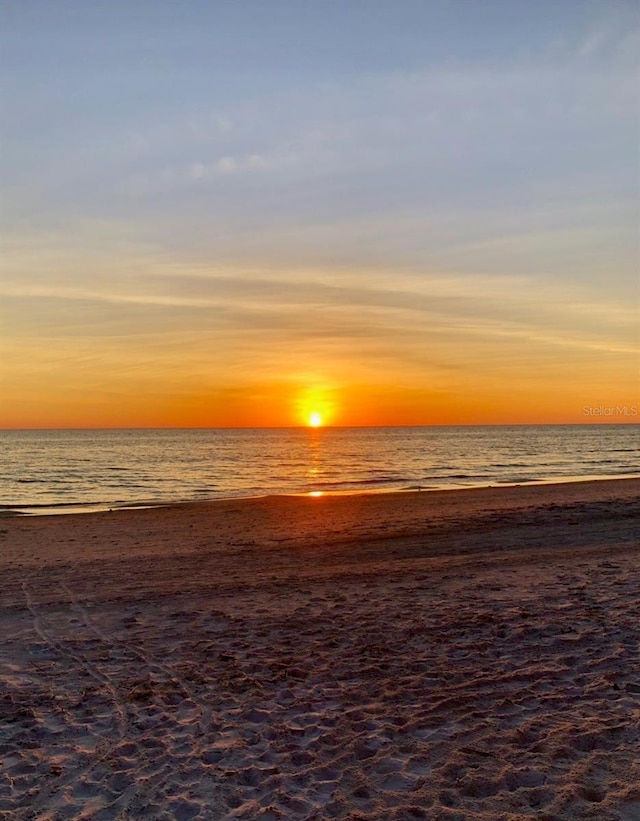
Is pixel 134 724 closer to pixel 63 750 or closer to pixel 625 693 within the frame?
pixel 63 750

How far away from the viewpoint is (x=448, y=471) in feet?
159

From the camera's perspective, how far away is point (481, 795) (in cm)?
476

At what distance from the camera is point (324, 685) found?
6805 mm

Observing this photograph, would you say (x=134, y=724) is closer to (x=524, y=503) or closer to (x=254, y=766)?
(x=254, y=766)

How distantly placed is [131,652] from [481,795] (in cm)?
470

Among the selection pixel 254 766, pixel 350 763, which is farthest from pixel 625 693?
pixel 254 766

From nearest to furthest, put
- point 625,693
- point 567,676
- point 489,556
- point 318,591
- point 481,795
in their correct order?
point 481,795
point 625,693
point 567,676
point 318,591
point 489,556

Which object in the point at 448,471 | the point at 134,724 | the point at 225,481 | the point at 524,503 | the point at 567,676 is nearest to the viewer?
the point at 134,724

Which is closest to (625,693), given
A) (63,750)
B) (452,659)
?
(452,659)

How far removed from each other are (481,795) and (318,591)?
6.28 meters

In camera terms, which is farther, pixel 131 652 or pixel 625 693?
pixel 131 652

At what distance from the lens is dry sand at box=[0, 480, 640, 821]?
15.9 ft

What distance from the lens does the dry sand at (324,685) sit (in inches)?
190

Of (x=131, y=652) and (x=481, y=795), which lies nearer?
(x=481, y=795)
